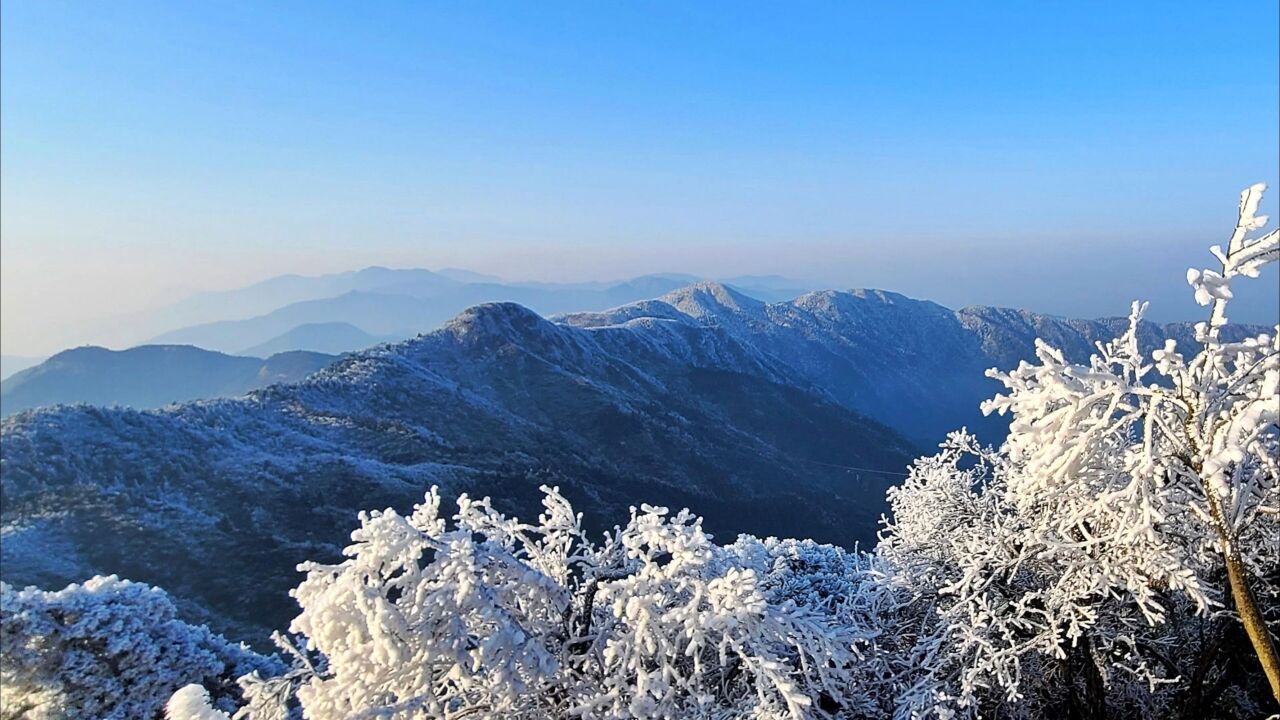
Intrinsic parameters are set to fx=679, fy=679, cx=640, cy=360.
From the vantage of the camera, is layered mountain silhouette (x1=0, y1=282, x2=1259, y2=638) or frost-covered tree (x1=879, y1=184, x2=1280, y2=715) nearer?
frost-covered tree (x1=879, y1=184, x2=1280, y2=715)

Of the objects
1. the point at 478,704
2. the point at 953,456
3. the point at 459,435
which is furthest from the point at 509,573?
the point at 459,435

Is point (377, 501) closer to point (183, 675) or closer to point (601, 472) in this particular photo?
point (601, 472)

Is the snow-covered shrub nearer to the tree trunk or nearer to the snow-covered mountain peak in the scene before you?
the tree trunk

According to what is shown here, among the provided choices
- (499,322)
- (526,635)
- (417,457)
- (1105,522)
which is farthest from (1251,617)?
(499,322)

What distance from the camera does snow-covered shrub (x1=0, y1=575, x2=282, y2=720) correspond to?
1469cm

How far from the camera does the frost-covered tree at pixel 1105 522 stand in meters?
6.12

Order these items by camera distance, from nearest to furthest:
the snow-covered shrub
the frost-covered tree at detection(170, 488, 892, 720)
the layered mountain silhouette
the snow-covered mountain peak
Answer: the frost-covered tree at detection(170, 488, 892, 720) < the snow-covered shrub < the layered mountain silhouette < the snow-covered mountain peak

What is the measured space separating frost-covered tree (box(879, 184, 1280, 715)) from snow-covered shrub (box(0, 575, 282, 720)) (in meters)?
14.6

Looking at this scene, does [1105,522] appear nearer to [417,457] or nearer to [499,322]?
[417,457]

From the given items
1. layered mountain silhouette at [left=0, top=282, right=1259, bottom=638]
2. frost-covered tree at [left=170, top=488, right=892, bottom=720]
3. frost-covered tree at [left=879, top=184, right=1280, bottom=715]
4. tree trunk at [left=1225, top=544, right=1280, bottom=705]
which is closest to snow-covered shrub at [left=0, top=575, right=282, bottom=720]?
frost-covered tree at [left=170, top=488, right=892, bottom=720]

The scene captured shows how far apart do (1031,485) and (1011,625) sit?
277 cm

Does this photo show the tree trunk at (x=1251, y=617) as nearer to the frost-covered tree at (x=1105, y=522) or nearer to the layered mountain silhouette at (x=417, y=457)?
the frost-covered tree at (x=1105, y=522)

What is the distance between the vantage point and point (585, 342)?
122 m

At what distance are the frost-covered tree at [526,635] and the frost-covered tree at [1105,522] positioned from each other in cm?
278
